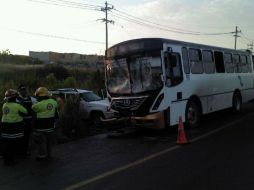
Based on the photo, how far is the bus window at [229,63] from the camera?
19.4 m

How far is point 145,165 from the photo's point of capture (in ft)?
31.0

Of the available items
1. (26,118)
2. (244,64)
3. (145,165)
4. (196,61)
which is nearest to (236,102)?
(244,64)

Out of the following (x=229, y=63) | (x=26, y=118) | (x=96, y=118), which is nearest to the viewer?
(x=26, y=118)

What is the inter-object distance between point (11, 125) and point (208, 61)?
9170 mm

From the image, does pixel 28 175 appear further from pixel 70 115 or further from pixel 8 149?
pixel 70 115

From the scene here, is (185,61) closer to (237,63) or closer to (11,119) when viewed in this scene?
(237,63)

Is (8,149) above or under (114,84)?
under

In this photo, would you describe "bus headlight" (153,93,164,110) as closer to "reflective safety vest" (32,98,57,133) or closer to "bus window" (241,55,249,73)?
"reflective safety vest" (32,98,57,133)

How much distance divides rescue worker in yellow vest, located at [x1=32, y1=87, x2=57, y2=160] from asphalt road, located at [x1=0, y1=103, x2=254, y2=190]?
392mm

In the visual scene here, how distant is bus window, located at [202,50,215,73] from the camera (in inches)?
675

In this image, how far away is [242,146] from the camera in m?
11.5

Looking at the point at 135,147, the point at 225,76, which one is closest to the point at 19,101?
the point at 135,147

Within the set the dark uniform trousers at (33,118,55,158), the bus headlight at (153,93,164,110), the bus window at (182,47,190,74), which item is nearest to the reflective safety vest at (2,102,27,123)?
the dark uniform trousers at (33,118,55,158)

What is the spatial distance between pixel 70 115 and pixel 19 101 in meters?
3.97
